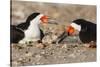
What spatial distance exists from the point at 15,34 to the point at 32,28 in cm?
20

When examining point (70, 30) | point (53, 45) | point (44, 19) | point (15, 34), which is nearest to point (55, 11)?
point (44, 19)

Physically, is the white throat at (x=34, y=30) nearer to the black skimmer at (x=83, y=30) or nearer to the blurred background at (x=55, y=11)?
the blurred background at (x=55, y=11)

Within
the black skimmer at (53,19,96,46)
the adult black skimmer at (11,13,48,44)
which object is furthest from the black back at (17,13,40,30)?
the black skimmer at (53,19,96,46)

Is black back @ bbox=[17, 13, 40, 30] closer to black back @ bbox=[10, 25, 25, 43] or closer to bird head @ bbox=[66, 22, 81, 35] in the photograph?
black back @ bbox=[10, 25, 25, 43]

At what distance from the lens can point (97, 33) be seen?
8.00 feet

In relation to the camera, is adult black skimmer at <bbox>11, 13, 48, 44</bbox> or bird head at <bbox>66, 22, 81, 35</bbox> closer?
adult black skimmer at <bbox>11, 13, 48, 44</bbox>

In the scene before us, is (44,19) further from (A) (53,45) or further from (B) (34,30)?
(A) (53,45)

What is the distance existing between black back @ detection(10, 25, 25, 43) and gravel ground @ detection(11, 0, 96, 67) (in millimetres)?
53

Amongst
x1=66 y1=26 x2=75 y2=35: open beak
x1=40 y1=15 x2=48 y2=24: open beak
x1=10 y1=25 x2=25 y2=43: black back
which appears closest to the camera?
x1=10 y1=25 x2=25 y2=43: black back

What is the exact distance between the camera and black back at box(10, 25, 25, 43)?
2049 mm

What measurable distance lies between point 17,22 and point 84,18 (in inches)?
32.3

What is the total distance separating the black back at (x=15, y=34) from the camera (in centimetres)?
205
